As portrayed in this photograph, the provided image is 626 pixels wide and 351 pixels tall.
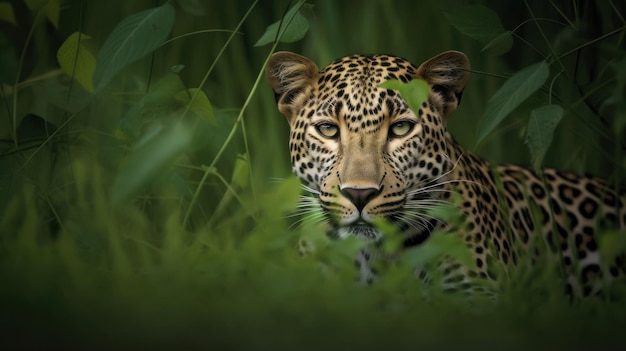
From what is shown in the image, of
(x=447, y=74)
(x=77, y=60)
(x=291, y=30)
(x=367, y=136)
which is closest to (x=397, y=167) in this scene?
(x=367, y=136)

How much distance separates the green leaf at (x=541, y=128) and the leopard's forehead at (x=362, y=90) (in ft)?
1.62

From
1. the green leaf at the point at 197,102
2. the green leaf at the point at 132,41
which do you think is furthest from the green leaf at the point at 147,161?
the green leaf at the point at 197,102

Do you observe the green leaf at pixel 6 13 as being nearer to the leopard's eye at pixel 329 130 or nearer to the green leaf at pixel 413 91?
the leopard's eye at pixel 329 130

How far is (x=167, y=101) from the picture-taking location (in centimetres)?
341

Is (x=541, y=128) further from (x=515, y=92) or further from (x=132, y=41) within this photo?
(x=132, y=41)

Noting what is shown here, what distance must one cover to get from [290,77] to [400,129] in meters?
0.48

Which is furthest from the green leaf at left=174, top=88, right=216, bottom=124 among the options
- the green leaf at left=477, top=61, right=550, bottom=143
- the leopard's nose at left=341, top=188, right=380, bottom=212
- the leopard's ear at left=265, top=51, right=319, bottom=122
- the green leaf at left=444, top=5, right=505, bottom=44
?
the green leaf at left=477, top=61, right=550, bottom=143

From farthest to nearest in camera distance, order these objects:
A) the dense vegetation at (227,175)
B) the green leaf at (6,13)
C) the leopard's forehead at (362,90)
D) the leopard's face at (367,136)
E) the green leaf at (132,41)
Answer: the green leaf at (6,13)
the leopard's forehead at (362,90)
the leopard's face at (367,136)
the green leaf at (132,41)
the dense vegetation at (227,175)

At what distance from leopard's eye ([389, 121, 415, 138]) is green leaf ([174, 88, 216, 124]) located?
2.12 ft

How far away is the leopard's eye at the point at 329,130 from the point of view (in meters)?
3.34

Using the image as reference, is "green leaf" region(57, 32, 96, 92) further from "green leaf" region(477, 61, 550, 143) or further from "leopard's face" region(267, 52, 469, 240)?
"green leaf" region(477, 61, 550, 143)

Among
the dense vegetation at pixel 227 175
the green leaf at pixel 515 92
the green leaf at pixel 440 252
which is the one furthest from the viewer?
the green leaf at pixel 515 92

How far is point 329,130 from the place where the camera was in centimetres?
334

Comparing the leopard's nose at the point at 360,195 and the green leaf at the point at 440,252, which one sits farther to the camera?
the leopard's nose at the point at 360,195
